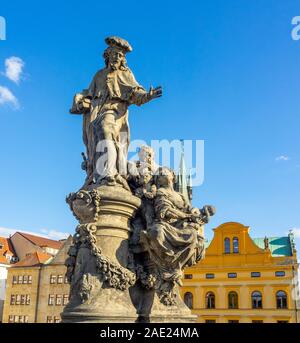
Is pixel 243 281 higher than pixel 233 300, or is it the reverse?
pixel 243 281

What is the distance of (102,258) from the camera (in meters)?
6.84

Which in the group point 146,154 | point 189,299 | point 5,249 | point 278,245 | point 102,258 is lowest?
point 102,258

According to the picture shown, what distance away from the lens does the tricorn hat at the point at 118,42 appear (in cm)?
866

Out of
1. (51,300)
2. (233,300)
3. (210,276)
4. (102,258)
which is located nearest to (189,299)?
(210,276)

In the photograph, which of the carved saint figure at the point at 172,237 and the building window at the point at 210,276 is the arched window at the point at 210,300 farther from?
the carved saint figure at the point at 172,237

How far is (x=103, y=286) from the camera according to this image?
679 centimetres

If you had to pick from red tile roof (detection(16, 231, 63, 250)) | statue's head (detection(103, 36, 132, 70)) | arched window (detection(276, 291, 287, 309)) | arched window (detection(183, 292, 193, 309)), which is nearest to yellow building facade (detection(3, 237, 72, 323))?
red tile roof (detection(16, 231, 63, 250))

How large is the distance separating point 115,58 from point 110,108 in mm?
1073

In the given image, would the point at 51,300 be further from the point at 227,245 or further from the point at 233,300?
the point at 227,245

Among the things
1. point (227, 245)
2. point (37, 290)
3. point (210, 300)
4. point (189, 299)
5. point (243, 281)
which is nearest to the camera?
point (243, 281)

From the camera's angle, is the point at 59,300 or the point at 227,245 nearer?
the point at 59,300

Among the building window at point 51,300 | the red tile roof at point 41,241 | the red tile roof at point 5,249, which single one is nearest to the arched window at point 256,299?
the building window at point 51,300

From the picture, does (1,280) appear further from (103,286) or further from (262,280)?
(103,286)
